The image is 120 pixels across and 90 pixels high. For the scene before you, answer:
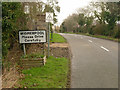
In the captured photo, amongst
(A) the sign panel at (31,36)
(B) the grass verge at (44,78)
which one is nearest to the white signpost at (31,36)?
(A) the sign panel at (31,36)

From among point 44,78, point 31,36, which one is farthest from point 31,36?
point 44,78

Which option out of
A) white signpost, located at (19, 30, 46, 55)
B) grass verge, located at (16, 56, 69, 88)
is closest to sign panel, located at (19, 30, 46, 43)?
white signpost, located at (19, 30, 46, 55)

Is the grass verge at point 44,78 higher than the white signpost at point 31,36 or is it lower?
lower

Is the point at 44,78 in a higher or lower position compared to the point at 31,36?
lower

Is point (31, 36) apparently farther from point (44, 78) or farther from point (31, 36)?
point (44, 78)

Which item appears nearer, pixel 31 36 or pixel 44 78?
pixel 44 78

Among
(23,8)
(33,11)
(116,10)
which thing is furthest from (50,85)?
(116,10)

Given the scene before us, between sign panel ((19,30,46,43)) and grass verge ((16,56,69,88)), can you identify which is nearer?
grass verge ((16,56,69,88))

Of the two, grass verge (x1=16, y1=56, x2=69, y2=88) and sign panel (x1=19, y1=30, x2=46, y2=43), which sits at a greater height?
sign panel (x1=19, y1=30, x2=46, y2=43)

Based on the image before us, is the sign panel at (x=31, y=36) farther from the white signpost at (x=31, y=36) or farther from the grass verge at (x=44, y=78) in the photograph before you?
the grass verge at (x=44, y=78)

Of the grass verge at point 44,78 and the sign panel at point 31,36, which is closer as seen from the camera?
the grass verge at point 44,78

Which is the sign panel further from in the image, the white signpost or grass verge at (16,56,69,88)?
grass verge at (16,56,69,88)

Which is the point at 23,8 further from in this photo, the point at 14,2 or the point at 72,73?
the point at 72,73

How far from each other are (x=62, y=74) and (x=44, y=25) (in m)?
7.40
